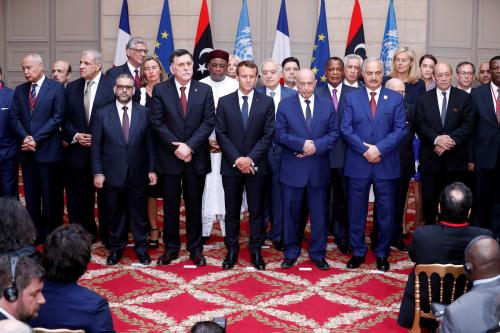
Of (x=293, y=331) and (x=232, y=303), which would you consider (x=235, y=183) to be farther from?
(x=293, y=331)

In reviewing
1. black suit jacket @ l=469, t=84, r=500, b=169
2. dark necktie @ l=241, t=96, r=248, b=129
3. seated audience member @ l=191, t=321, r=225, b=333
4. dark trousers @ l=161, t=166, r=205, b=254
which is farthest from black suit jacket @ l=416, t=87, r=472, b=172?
seated audience member @ l=191, t=321, r=225, b=333

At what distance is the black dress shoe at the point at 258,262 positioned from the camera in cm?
585

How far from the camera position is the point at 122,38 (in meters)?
10.5

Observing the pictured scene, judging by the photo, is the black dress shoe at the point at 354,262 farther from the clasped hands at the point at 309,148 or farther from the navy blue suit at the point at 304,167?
the clasped hands at the point at 309,148

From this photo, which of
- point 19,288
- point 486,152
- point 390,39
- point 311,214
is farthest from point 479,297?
point 390,39

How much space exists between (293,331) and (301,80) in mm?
2185

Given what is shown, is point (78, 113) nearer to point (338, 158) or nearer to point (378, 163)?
point (338, 158)

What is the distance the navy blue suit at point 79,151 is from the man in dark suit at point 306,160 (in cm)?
161

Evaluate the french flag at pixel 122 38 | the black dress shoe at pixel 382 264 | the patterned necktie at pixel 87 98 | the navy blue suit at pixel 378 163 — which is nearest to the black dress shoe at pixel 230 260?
the navy blue suit at pixel 378 163

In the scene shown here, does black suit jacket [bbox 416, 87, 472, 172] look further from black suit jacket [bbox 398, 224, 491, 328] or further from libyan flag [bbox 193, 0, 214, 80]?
libyan flag [bbox 193, 0, 214, 80]

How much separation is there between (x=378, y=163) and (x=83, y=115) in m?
2.57

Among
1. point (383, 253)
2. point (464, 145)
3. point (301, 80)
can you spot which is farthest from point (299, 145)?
point (464, 145)

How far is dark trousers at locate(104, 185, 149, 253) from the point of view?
19.6ft

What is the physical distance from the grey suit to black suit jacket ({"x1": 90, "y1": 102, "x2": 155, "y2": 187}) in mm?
3553
